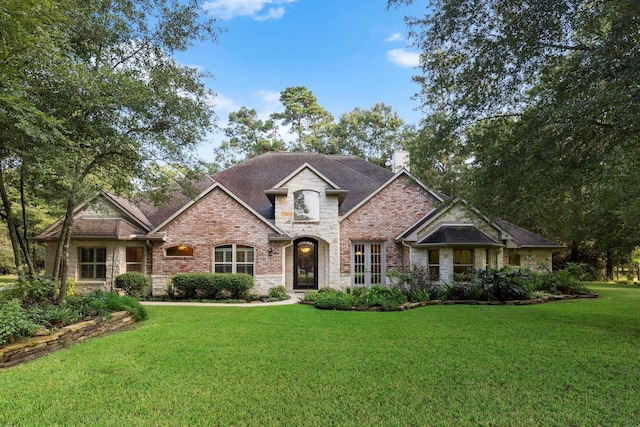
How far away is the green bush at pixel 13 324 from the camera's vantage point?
6008mm

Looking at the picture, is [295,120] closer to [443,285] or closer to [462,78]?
[443,285]

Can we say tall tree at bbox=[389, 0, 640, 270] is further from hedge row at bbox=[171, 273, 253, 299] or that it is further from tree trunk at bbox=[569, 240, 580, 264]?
tree trunk at bbox=[569, 240, 580, 264]

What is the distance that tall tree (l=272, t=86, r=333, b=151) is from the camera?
125 feet

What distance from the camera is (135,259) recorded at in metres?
16.0

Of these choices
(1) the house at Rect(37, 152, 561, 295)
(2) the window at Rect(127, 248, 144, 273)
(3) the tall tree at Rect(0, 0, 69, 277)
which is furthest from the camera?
(2) the window at Rect(127, 248, 144, 273)

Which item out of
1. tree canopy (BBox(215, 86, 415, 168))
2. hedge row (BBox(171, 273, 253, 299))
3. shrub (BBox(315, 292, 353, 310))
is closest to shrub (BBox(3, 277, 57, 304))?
hedge row (BBox(171, 273, 253, 299))

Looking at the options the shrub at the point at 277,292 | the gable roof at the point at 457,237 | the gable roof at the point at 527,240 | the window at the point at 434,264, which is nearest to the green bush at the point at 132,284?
the shrub at the point at 277,292

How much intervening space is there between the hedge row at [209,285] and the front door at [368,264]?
5.15 meters

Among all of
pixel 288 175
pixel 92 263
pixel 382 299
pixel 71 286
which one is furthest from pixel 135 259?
pixel 382 299

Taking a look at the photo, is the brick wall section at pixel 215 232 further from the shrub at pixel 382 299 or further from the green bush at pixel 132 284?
the shrub at pixel 382 299

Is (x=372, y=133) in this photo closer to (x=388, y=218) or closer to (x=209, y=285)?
(x=388, y=218)

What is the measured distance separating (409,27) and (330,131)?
28.3 meters

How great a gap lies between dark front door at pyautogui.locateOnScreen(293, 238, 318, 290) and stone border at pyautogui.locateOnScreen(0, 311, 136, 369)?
9.10 m

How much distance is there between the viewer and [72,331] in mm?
7297
